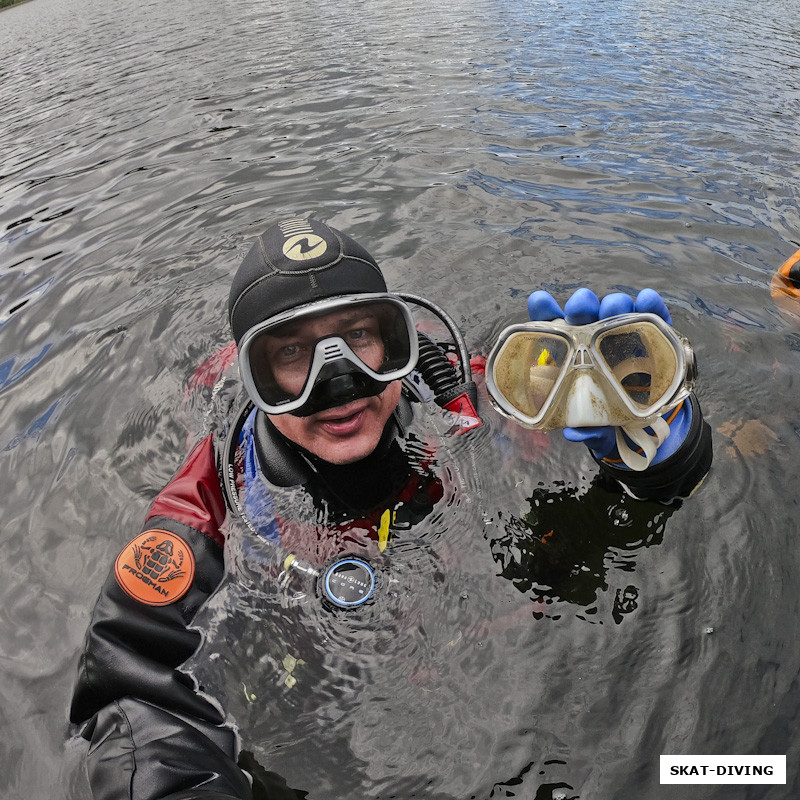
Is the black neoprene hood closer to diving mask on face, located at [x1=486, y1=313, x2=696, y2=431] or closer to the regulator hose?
the regulator hose

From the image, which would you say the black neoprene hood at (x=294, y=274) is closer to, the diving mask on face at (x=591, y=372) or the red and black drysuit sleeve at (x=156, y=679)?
the diving mask on face at (x=591, y=372)

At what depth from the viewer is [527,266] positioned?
5211mm

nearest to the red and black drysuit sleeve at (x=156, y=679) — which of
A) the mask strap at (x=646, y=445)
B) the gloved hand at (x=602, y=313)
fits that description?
the gloved hand at (x=602, y=313)

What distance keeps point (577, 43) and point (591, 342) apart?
12.1m

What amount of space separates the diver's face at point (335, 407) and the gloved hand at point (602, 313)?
2.39 feet

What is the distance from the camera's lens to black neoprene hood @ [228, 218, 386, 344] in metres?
2.46

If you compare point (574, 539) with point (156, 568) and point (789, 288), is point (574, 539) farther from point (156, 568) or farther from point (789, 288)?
point (789, 288)

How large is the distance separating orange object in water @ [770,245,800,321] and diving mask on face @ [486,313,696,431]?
2883mm

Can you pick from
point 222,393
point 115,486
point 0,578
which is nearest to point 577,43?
point 222,393

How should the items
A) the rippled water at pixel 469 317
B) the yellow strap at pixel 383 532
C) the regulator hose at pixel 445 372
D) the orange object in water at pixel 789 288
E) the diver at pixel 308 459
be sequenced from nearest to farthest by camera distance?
the diver at pixel 308 459 < the rippled water at pixel 469 317 < the yellow strap at pixel 383 532 < the regulator hose at pixel 445 372 < the orange object in water at pixel 789 288

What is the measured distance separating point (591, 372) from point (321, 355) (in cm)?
107

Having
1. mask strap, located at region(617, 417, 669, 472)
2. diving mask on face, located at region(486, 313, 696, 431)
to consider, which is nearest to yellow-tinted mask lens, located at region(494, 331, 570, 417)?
diving mask on face, located at region(486, 313, 696, 431)

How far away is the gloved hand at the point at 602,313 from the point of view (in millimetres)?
2152

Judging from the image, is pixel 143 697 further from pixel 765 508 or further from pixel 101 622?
pixel 765 508
